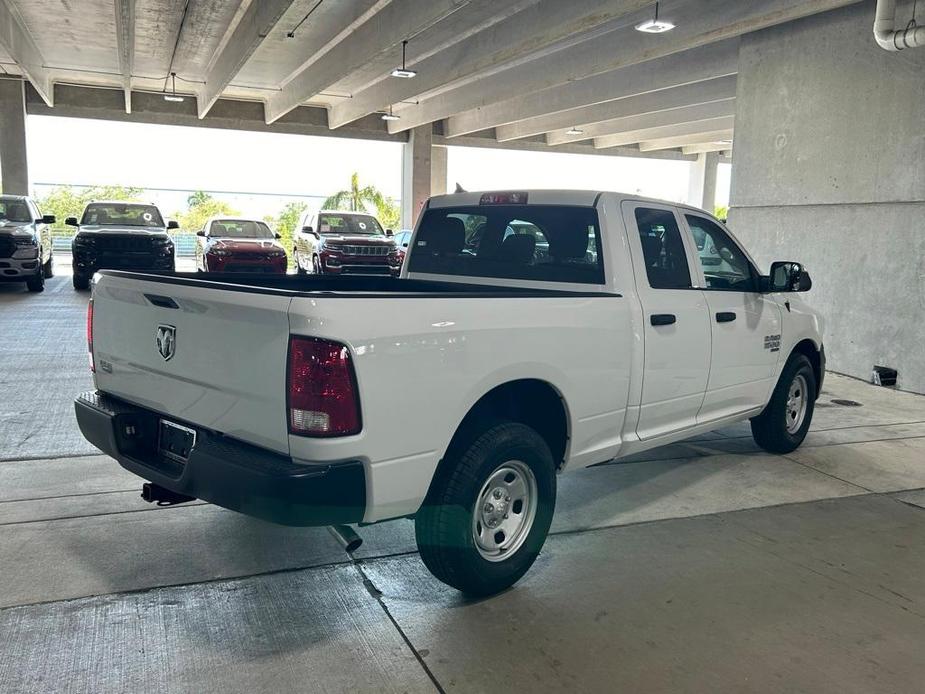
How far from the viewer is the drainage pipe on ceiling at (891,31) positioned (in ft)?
26.1

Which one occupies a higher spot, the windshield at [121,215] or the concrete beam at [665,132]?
the concrete beam at [665,132]

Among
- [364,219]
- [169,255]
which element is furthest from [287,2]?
[364,219]

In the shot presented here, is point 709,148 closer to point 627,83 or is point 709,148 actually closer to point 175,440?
point 627,83

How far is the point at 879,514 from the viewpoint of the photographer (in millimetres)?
4863

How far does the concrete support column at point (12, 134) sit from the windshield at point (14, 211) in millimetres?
9407

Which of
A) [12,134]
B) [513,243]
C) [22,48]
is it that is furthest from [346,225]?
[513,243]

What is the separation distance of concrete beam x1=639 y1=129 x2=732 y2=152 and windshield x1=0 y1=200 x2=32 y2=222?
21520 millimetres

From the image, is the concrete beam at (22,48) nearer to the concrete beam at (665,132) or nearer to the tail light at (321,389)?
the tail light at (321,389)

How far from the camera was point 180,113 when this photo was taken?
26.1 m

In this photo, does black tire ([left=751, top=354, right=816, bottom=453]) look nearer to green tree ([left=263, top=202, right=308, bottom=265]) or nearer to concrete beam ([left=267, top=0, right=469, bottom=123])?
concrete beam ([left=267, top=0, right=469, bottom=123])

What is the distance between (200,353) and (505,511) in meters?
1.56

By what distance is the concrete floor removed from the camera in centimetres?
297

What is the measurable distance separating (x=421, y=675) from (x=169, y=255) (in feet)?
49.0

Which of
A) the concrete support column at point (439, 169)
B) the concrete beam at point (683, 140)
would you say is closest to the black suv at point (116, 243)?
the concrete support column at point (439, 169)
